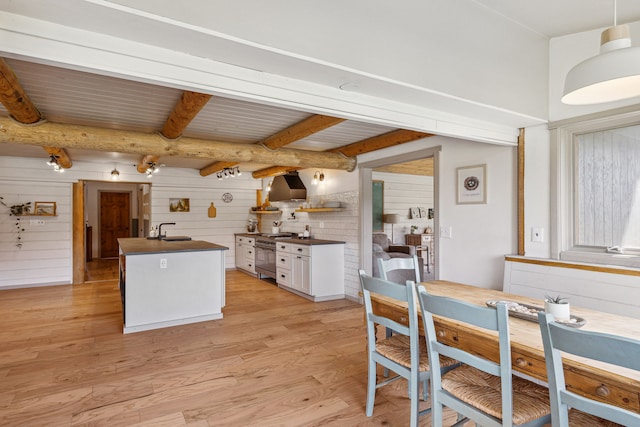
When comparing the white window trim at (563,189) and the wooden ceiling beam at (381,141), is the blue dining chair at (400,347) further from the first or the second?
the wooden ceiling beam at (381,141)

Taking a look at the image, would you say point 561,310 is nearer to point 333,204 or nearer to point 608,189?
point 608,189

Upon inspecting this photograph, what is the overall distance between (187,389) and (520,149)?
11.1ft

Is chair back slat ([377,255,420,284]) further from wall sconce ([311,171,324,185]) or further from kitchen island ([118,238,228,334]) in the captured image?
wall sconce ([311,171,324,185])

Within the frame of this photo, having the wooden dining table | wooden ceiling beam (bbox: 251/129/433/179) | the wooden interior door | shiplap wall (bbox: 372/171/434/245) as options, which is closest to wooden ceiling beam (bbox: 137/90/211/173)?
the wooden dining table

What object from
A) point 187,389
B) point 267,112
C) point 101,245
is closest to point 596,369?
point 187,389

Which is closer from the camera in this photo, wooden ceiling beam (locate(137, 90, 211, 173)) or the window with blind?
the window with blind

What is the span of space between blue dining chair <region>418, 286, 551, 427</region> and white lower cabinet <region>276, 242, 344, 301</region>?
3.57m

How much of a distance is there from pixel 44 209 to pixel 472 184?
A: 7229mm

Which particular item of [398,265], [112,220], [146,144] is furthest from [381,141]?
[112,220]

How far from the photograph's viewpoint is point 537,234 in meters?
3.09

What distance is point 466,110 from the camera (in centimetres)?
278

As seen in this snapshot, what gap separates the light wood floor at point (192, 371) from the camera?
238 centimetres

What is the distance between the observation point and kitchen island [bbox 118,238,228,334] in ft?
13.3

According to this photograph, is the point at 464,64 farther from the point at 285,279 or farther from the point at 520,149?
the point at 285,279
